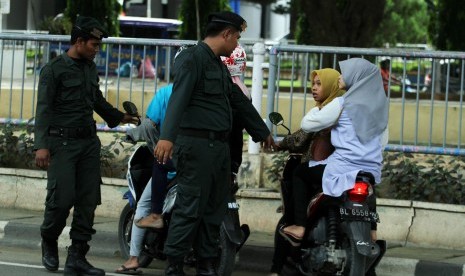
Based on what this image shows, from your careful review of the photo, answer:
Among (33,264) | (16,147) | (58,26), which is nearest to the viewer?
(33,264)

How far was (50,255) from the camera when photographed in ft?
26.0

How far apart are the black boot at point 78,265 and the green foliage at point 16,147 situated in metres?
3.00

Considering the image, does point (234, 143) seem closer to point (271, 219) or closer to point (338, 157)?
point (338, 157)

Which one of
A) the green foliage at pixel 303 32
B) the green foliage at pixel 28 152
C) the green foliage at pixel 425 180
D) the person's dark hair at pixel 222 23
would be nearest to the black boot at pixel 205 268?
the person's dark hair at pixel 222 23

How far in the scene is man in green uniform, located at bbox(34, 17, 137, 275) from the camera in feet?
24.7

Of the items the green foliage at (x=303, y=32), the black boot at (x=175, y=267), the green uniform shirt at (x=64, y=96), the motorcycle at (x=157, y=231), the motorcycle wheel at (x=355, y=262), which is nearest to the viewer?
the black boot at (x=175, y=267)

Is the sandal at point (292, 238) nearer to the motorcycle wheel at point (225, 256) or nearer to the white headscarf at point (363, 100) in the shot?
the motorcycle wheel at point (225, 256)

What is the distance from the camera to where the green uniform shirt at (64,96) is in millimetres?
7512

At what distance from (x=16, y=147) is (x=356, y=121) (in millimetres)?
4594

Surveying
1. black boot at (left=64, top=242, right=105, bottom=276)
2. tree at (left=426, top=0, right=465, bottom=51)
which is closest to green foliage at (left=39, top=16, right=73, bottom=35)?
tree at (left=426, top=0, right=465, bottom=51)

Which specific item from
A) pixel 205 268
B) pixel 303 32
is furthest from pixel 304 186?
pixel 303 32

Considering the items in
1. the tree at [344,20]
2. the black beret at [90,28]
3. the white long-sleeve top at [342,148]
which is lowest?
the white long-sleeve top at [342,148]

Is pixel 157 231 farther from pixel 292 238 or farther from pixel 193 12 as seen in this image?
pixel 193 12

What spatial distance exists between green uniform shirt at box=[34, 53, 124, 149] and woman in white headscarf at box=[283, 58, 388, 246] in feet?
5.42
